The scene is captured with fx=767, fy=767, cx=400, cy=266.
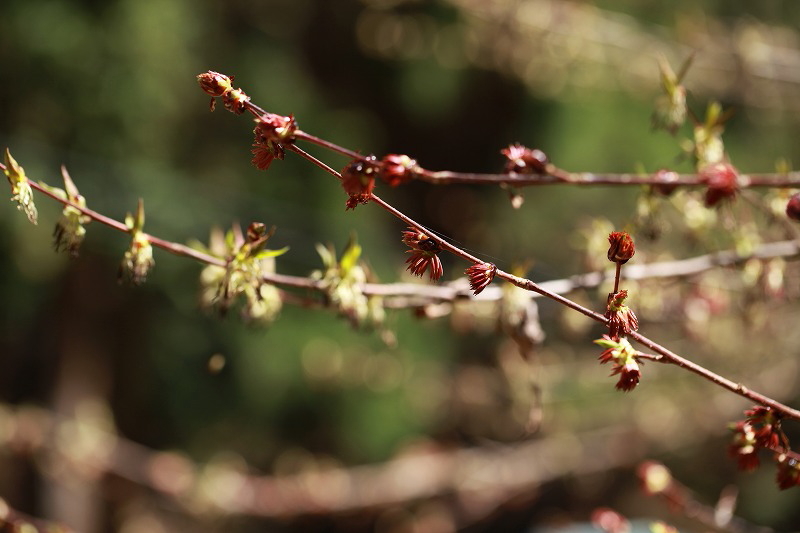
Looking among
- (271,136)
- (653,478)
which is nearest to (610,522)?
(653,478)

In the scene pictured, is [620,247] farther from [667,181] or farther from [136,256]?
[136,256]

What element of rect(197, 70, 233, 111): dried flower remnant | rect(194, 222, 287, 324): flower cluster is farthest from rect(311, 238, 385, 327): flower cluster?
rect(197, 70, 233, 111): dried flower remnant

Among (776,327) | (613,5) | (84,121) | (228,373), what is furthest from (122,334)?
(613,5)

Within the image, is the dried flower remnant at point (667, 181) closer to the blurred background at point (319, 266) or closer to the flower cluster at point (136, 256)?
the flower cluster at point (136, 256)

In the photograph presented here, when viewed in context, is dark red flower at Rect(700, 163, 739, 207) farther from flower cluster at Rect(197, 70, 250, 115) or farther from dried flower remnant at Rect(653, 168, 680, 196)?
flower cluster at Rect(197, 70, 250, 115)

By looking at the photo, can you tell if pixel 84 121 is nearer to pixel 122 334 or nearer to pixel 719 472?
pixel 122 334

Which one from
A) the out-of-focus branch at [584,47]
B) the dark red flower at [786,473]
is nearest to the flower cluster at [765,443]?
the dark red flower at [786,473]
